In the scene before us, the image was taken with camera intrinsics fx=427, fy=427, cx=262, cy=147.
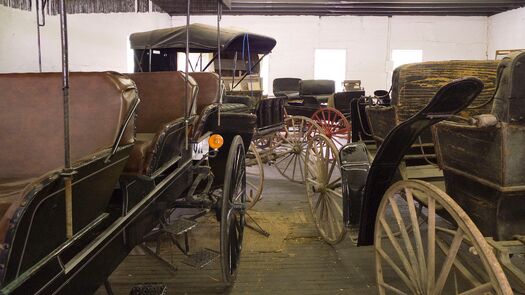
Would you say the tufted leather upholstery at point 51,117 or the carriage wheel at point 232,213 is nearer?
the tufted leather upholstery at point 51,117

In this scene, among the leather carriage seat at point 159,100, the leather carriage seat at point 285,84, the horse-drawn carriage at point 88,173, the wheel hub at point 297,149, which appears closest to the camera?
the horse-drawn carriage at point 88,173

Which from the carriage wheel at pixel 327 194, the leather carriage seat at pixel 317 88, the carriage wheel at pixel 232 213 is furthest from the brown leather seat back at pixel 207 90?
the leather carriage seat at pixel 317 88

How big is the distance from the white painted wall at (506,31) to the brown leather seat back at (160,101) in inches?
406

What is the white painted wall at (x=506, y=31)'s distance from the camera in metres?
10.4

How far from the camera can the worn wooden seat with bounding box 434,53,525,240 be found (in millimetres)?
1509

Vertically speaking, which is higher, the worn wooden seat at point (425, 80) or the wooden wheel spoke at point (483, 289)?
the worn wooden seat at point (425, 80)

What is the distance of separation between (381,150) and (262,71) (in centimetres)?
1018

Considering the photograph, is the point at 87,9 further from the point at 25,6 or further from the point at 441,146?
the point at 441,146

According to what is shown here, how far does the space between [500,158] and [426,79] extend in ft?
4.83

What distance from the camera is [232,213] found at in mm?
2426

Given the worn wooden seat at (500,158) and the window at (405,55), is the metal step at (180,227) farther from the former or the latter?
the window at (405,55)

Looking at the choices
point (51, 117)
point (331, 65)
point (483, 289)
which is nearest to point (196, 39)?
point (51, 117)

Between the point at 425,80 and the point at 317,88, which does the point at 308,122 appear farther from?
the point at 317,88

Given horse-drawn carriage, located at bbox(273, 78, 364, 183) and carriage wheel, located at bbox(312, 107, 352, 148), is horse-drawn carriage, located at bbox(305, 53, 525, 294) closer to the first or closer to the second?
horse-drawn carriage, located at bbox(273, 78, 364, 183)
